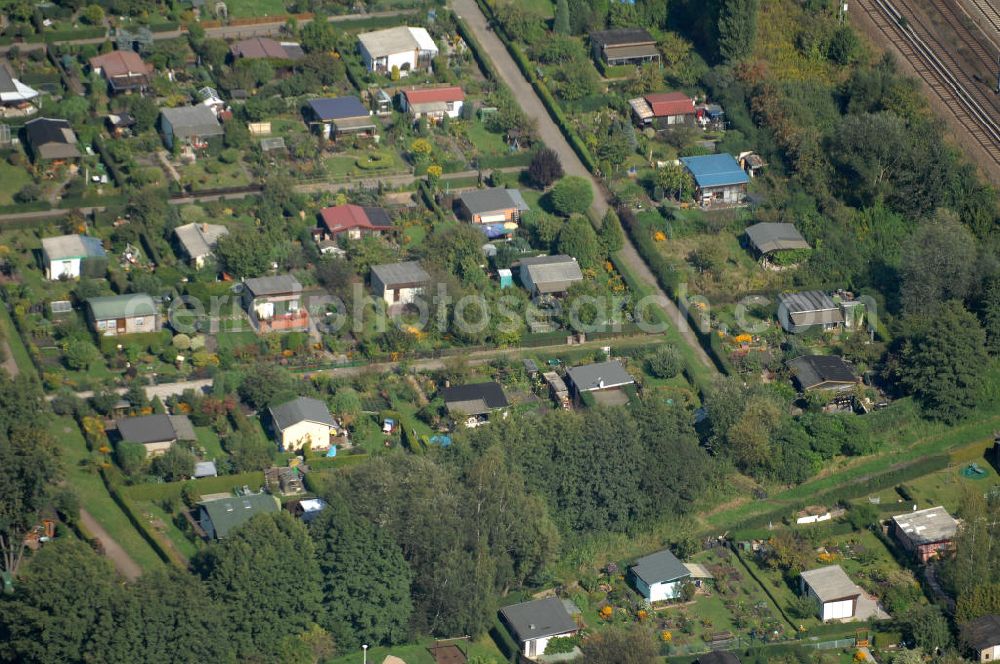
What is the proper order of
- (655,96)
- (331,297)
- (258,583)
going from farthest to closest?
1. (655,96)
2. (331,297)
3. (258,583)

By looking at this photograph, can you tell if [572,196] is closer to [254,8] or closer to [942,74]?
[942,74]

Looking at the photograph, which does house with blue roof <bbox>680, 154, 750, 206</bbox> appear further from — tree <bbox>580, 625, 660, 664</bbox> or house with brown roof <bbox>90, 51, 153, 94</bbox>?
tree <bbox>580, 625, 660, 664</bbox>

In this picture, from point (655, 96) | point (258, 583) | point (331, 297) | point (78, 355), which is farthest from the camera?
point (655, 96)

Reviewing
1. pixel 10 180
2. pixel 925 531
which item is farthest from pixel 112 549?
pixel 925 531

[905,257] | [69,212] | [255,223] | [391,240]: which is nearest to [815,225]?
[905,257]

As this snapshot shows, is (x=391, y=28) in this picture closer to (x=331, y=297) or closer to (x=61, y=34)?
(x=61, y=34)

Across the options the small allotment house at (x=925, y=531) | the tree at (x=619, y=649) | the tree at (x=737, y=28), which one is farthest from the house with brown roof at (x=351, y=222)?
the tree at (x=619, y=649)
